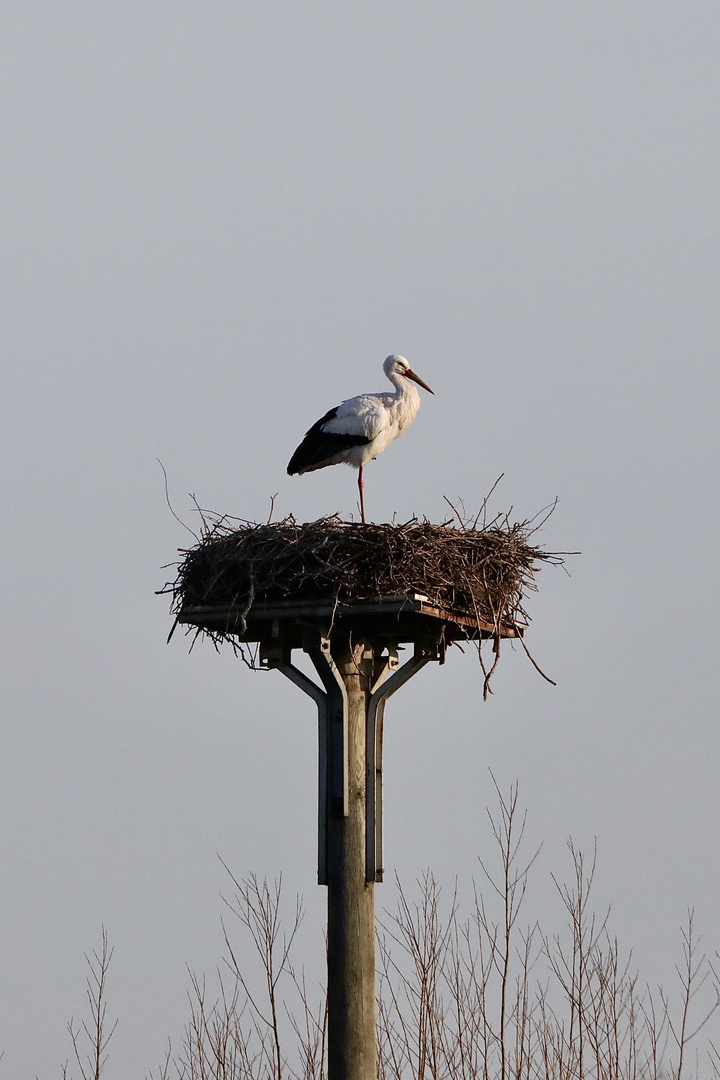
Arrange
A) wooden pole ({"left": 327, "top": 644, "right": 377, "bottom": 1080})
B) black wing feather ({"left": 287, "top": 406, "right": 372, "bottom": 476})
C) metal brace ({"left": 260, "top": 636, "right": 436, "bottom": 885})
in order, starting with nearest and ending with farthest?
wooden pole ({"left": 327, "top": 644, "right": 377, "bottom": 1080})
metal brace ({"left": 260, "top": 636, "right": 436, "bottom": 885})
black wing feather ({"left": 287, "top": 406, "right": 372, "bottom": 476})

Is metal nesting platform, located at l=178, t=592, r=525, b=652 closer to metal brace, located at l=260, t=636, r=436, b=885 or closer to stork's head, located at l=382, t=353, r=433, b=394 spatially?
metal brace, located at l=260, t=636, r=436, b=885

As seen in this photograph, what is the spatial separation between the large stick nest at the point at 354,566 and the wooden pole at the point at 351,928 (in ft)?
1.37

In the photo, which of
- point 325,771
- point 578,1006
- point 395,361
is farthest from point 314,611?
point 395,361

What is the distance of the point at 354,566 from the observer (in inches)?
265

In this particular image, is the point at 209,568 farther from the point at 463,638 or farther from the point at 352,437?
the point at 352,437

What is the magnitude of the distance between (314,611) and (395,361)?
A: 426 centimetres

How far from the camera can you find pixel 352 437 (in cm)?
948

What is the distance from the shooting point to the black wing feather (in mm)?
9438

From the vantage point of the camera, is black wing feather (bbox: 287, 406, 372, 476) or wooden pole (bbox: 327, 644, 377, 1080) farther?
black wing feather (bbox: 287, 406, 372, 476)

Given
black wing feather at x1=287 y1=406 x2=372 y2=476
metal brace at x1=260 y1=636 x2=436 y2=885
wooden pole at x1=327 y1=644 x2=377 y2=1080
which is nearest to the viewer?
wooden pole at x1=327 y1=644 x2=377 y2=1080

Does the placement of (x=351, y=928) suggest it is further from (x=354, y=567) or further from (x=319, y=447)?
(x=319, y=447)

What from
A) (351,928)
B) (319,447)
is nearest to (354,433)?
(319,447)

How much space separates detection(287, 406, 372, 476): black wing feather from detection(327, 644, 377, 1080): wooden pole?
9.58 ft

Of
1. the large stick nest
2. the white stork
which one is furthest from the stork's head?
the large stick nest
